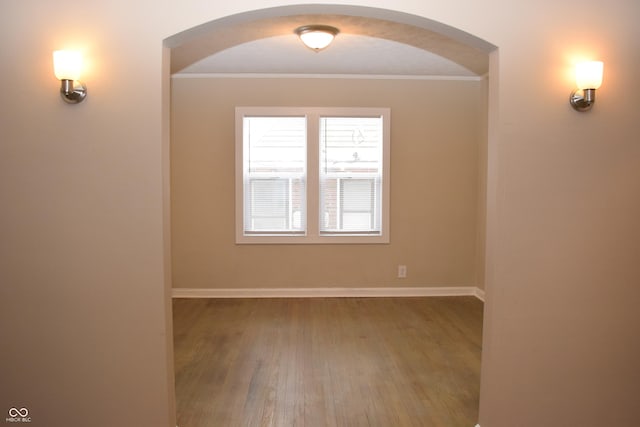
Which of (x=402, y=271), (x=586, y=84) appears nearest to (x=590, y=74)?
(x=586, y=84)

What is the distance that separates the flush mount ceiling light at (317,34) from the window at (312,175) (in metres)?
1.86

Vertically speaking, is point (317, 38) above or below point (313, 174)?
above

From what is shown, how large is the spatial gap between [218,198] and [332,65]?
77.7 inches

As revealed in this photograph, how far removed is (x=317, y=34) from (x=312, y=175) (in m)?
2.20

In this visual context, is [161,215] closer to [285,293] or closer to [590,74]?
[590,74]

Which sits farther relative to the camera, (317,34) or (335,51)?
(335,51)

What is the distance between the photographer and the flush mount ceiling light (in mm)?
3712

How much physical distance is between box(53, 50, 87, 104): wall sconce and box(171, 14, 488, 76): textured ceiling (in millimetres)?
1010

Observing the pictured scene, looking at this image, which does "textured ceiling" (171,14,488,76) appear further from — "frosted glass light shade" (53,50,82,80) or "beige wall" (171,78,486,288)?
"frosted glass light shade" (53,50,82,80)

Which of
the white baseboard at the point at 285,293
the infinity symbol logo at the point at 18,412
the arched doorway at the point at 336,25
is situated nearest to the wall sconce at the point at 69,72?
the arched doorway at the point at 336,25

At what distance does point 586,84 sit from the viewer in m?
2.46

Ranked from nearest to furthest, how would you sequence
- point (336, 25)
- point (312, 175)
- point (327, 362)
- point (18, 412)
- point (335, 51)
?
point (18, 412), point (336, 25), point (327, 362), point (335, 51), point (312, 175)

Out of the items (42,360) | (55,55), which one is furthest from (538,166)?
(42,360)

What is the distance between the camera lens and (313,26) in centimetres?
370
